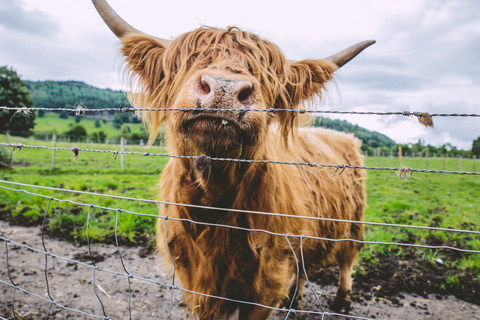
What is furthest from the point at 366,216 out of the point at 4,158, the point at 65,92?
the point at 65,92

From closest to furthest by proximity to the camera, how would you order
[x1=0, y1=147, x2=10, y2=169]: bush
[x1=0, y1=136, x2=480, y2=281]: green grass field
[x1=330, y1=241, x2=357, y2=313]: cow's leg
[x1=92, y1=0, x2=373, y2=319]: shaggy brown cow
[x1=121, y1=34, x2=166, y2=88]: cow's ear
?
[x1=92, y1=0, x2=373, y2=319]: shaggy brown cow, [x1=121, y1=34, x2=166, y2=88]: cow's ear, [x1=330, y1=241, x2=357, y2=313]: cow's leg, [x1=0, y1=136, x2=480, y2=281]: green grass field, [x1=0, y1=147, x2=10, y2=169]: bush

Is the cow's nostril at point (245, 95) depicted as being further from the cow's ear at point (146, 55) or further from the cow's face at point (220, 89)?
the cow's ear at point (146, 55)

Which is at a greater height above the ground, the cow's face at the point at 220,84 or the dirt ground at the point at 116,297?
the cow's face at the point at 220,84

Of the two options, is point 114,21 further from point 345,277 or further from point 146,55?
point 345,277

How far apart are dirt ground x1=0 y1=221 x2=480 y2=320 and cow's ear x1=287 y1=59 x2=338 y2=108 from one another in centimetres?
249

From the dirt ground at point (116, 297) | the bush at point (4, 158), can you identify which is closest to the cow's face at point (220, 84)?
the dirt ground at point (116, 297)

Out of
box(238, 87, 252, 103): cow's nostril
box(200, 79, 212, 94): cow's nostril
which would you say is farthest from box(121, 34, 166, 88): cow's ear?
box(238, 87, 252, 103): cow's nostril

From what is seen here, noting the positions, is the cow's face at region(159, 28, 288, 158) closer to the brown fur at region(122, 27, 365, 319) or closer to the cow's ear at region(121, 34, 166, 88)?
the brown fur at region(122, 27, 365, 319)

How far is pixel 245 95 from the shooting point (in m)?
1.60

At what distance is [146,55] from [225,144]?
1175mm

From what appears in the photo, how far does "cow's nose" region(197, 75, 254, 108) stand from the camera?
1497mm

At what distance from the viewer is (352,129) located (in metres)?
4.99

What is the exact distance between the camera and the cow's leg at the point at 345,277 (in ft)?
12.0

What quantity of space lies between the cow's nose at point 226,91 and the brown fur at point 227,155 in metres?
0.02
